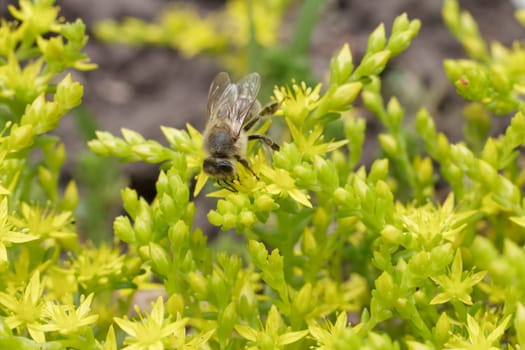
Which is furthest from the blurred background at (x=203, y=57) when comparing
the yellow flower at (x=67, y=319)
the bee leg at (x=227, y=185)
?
the yellow flower at (x=67, y=319)

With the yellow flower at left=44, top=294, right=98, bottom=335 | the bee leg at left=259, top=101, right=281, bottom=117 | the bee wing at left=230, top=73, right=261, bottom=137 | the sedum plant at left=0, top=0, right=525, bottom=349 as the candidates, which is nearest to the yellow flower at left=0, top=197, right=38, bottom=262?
the sedum plant at left=0, top=0, right=525, bottom=349

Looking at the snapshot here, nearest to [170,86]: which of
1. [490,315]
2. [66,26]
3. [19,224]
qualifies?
[66,26]

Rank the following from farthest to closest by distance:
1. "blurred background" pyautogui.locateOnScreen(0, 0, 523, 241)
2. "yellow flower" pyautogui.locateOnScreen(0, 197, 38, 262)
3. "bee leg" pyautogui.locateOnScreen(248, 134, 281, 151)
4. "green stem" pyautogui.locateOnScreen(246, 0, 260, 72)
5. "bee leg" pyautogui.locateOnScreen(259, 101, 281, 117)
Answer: "blurred background" pyautogui.locateOnScreen(0, 0, 523, 241)
"green stem" pyautogui.locateOnScreen(246, 0, 260, 72)
"bee leg" pyautogui.locateOnScreen(259, 101, 281, 117)
"bee leg" pyautogui.locateOnScreen(248, 134, 281, 151)
"yellow flower" pyautogui.locateOnScreen(0, 197, 38, 262)

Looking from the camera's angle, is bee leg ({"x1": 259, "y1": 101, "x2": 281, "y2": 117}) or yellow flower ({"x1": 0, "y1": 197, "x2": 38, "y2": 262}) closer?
yellow flower ({"x1": 0, "y1": 197, "x2": 38, "y2": 262})

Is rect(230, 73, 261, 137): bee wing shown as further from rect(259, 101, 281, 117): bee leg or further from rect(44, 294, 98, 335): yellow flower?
rect(44, 294, 98, 335): yellow flower

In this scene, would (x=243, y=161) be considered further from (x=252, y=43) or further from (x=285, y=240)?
(x=252, y=43)

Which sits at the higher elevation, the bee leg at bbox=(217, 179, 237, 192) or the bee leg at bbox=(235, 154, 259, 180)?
the bee leg at bbox=(235, 154, 259, 180)

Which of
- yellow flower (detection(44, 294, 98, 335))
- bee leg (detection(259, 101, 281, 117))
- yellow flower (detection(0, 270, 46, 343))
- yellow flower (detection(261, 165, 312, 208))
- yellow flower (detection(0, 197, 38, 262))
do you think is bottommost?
yellow flower (detection(44, 294, 98, 335))

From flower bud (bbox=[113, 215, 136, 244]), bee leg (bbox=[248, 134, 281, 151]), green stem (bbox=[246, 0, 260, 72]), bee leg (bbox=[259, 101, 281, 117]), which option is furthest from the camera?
green stem (bbox=[246, 0, 260, 72])

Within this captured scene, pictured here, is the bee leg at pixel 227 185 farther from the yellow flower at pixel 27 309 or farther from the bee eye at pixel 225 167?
the yellow flower at pixel 27 309
